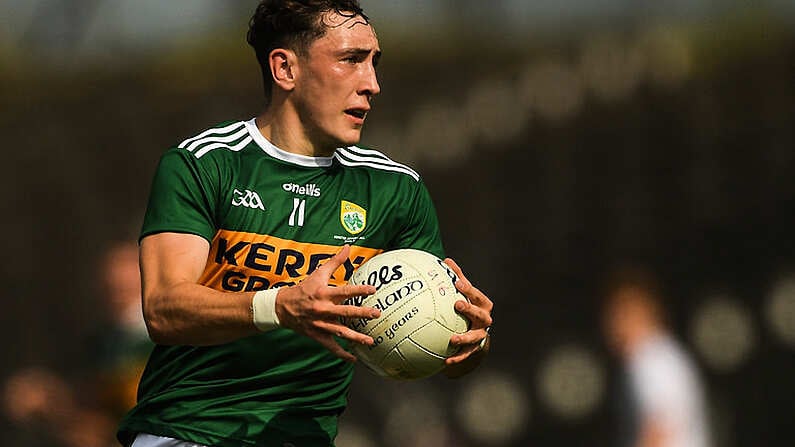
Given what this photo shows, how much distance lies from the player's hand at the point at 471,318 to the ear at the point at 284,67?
1079 mm

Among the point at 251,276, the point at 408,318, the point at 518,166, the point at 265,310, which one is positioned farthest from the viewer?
the point at 518,166

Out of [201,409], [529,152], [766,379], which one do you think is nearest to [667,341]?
[766,379]

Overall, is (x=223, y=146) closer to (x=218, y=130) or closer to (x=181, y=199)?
(x=218, y=130)

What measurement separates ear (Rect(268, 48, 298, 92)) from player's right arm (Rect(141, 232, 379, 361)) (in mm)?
789

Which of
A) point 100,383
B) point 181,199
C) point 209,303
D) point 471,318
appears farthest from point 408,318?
point 100,383

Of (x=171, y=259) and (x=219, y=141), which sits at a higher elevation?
(x=219, y=141)

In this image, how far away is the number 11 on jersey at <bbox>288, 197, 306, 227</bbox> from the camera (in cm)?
441

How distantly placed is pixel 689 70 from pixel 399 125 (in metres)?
2.11

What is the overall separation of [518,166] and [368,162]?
4296 millimetres

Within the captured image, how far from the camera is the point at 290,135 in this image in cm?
457

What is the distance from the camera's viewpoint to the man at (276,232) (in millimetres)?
4031

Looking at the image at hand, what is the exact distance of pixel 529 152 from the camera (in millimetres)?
8992

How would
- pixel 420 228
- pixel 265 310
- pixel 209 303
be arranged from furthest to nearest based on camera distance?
pixel 420 228
pixel 209 303
pixel 265 310

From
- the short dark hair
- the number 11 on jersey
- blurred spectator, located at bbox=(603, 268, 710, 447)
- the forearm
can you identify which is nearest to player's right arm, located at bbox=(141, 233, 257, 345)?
the forearm
